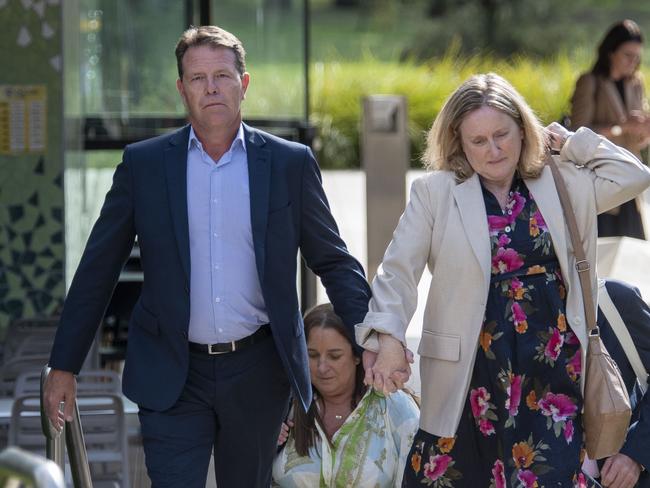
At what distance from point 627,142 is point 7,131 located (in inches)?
141

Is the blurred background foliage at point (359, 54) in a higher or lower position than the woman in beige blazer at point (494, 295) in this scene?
higher

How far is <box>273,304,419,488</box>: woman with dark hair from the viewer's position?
452 cm

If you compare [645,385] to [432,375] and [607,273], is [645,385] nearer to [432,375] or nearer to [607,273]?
[432,375]

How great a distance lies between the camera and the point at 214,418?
3967 mm

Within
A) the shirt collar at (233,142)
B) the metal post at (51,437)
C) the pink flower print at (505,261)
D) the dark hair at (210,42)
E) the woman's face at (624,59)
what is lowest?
the metal post at (51,437)

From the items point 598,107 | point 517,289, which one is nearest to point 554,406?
point 517,289

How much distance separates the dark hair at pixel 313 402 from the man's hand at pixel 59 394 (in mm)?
816

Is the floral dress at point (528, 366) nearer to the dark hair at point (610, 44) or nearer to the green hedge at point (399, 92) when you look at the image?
the dark hair at point (610, 44)

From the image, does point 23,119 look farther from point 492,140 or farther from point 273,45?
point 492,140

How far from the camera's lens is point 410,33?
41.8 metres

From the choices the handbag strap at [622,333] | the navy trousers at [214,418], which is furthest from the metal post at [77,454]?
the handbag strap at [622,333]

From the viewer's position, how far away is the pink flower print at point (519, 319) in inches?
146

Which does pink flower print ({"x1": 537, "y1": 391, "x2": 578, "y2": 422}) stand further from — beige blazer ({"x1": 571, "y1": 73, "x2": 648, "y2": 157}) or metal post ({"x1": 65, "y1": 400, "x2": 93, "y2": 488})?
beige blazer ({"x1": 571, "y1": 73, "x2": 648, "y2": 157})

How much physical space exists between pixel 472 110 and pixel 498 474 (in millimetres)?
1015
